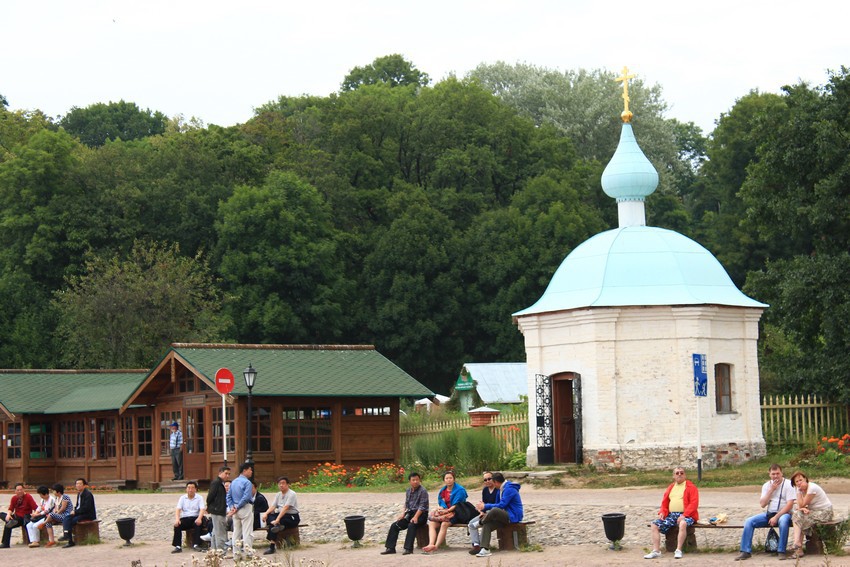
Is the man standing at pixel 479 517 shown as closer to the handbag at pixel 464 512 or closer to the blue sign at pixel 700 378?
the handbag at pixel 464 512

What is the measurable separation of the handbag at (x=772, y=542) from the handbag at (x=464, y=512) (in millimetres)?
4556

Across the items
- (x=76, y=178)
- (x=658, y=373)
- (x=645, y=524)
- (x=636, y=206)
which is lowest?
(x=645, y=524)

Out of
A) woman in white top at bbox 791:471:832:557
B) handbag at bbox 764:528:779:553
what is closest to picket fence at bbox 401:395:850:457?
handbag at bbox 764:528:779:553

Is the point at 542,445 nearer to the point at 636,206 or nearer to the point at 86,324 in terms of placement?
the point at 636,206

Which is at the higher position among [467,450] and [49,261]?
[49,261]

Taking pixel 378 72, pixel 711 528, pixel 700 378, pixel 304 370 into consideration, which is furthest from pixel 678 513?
pixel 378 72

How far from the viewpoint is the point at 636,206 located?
34438 mm

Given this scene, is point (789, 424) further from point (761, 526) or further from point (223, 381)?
point (761, 526)

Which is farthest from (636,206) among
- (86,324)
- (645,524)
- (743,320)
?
(86,324)

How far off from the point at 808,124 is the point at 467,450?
1166cm

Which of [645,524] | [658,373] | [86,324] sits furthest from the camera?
[86,324]

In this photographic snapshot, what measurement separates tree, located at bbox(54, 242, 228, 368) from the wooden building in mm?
9650

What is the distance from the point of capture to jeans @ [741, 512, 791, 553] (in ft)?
60.0

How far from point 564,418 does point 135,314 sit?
23.0 metres
